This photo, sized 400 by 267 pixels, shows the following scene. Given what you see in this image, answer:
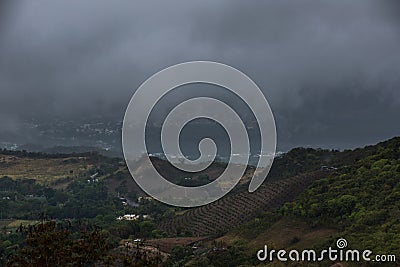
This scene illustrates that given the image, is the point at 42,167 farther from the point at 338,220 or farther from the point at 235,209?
the point at 338,220

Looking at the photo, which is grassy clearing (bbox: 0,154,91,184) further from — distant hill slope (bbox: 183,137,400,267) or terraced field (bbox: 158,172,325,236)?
distant hill slope (bbox: 183,137,400,267)

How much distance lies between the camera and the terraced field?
44.7m

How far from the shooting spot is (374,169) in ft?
121

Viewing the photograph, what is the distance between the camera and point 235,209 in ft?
157

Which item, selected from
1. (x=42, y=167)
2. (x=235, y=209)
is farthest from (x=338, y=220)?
(x=42, y=167)

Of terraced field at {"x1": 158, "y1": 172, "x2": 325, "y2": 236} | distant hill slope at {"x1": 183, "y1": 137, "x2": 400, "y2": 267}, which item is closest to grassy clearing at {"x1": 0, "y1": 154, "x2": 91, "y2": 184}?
terraced field at {"x1": 158, "y1": 172, "x2": 325, "y2": 236}

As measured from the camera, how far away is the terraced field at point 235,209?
147 feet

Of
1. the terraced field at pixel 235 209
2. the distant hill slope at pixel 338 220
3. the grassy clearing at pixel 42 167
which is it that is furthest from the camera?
the grassy clearing at pixel 42 167

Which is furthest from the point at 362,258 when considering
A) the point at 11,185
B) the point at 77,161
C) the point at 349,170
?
the point at 77,161

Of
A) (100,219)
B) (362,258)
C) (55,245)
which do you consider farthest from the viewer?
(100,219)

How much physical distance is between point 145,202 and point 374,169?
48.6 m

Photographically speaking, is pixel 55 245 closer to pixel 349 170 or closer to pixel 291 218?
pixel 291 218

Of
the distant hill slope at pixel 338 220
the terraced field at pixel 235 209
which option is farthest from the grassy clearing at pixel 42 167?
the distant hill slope at pixel 338 220

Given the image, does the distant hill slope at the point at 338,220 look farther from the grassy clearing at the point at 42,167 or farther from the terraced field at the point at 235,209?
the grassy clearing at the point at 42,167
